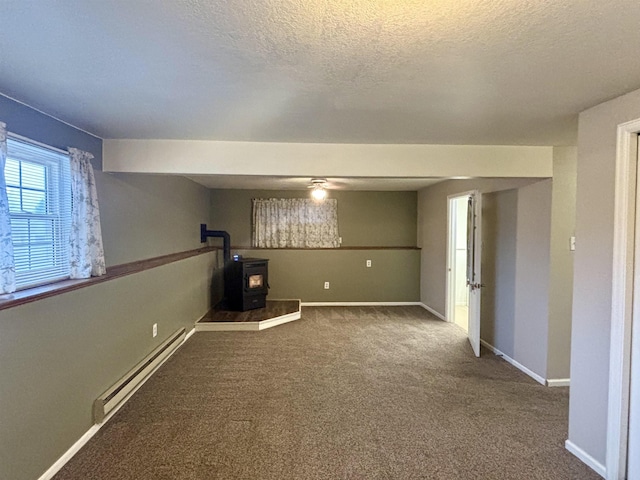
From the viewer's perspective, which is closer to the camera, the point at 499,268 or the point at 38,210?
the point at 38,210

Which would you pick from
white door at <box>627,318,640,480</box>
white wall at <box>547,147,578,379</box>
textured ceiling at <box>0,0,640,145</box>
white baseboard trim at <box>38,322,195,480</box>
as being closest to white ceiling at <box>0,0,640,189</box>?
textured ceiling at <box>0,0,640,145</box>

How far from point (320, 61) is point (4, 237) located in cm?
186

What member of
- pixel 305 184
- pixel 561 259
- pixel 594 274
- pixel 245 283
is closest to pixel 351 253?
pixel 305 184

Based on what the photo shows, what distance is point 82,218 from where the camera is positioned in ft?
8.89

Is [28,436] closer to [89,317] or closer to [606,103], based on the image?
[89,317]

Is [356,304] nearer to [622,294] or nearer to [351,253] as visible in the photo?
[351,253]

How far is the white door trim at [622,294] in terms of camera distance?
212 cm

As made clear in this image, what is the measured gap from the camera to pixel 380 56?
1598 mm

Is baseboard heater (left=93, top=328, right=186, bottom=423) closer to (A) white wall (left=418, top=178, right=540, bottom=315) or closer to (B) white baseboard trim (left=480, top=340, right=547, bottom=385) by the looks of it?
(B) white baseboard trim (left=480, top=340, right=547, bottom=385)

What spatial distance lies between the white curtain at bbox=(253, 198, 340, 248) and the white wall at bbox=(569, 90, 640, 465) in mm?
4892

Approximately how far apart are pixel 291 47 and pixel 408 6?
50cm

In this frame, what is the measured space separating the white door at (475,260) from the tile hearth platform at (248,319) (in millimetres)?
2662

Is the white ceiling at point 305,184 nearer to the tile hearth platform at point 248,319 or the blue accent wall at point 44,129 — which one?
the tile hearth platform at point 248,319

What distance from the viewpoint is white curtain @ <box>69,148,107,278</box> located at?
2.69 meters
